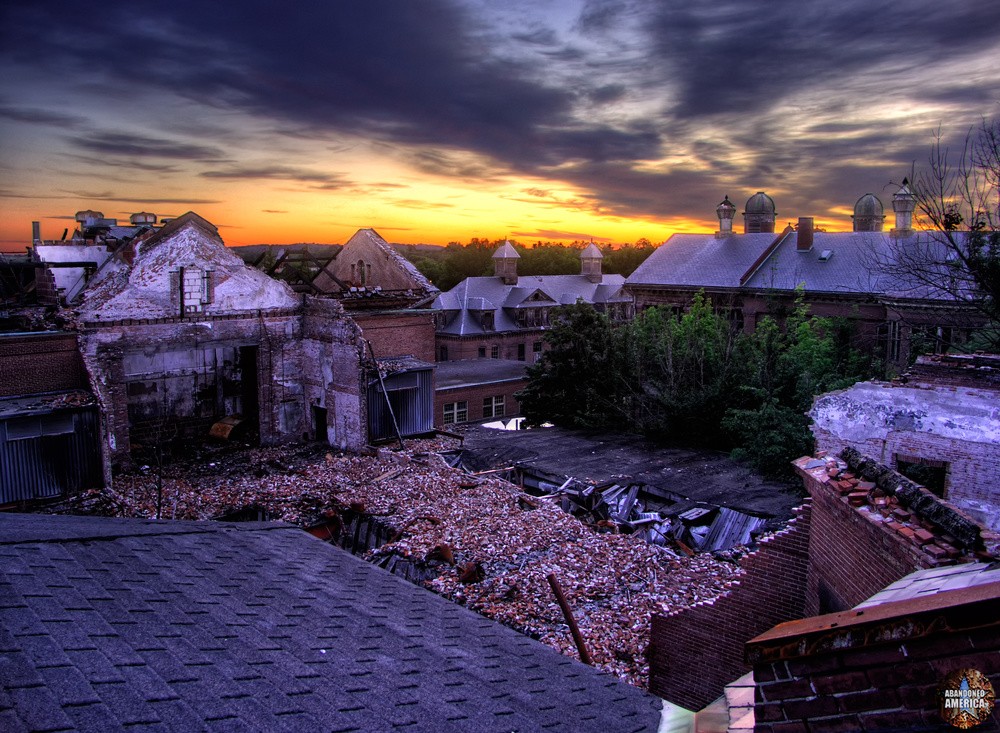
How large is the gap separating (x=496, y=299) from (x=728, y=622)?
145 feet

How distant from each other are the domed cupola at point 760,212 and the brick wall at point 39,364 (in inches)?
1554

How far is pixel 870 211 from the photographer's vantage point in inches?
1719

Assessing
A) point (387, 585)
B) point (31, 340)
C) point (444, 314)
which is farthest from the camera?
point (444, 314)

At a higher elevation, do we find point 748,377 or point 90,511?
point 748,377

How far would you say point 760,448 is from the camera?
18594 mm

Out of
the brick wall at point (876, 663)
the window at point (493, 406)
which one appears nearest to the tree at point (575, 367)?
the window at point (493, 406)

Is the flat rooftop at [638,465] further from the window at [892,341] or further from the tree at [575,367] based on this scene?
the window at [892,341]

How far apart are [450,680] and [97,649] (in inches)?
80.2

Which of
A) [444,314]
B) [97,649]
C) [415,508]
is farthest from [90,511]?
[444,314]

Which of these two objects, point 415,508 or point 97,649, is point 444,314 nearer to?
point 415,508

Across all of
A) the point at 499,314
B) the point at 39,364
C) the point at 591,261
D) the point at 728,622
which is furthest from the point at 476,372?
the point at 728,622

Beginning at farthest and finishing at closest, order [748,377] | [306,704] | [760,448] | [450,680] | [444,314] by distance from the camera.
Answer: [444,314], [748,377], [760,448], [450,680], [306,704]

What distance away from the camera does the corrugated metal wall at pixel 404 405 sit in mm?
20688

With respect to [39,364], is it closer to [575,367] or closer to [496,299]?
[575,367]
